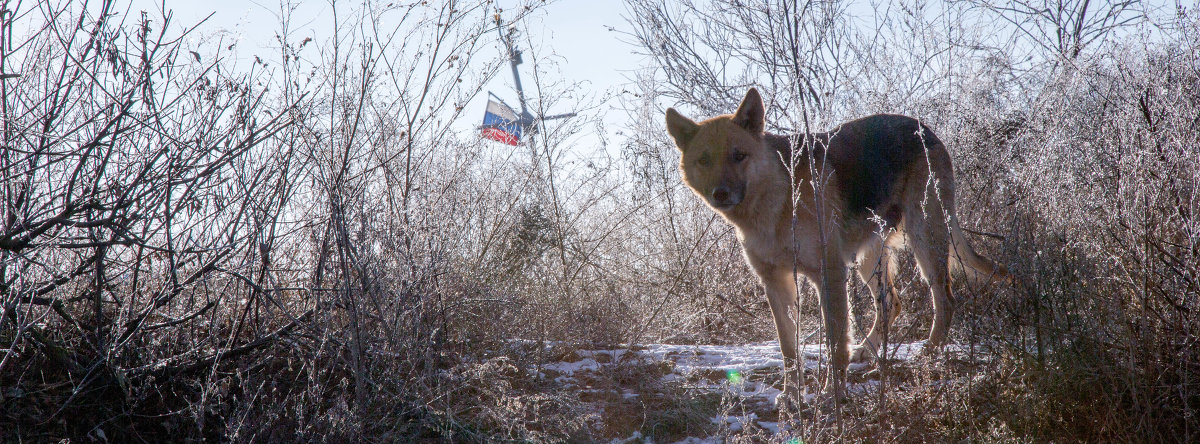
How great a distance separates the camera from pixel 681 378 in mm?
3943

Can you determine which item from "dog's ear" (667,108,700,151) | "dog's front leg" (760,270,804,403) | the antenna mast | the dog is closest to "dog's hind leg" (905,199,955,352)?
the dog

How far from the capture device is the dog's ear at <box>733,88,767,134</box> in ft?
13.9

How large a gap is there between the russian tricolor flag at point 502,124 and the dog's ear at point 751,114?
2.00 metres

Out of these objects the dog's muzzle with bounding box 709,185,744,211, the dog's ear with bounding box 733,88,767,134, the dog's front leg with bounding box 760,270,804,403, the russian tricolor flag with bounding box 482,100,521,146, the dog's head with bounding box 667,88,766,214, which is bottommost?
the dog's front leg with bounding box 760,270,804,403

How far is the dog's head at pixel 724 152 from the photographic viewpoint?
4.18 metres

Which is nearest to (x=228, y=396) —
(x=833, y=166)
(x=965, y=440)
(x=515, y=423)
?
(x=515, y=423)

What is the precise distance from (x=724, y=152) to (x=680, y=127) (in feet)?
1.31

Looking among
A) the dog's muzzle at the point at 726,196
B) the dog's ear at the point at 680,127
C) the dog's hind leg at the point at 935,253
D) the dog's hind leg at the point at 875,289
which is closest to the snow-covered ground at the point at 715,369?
Result: the dog's hind leg at the point at 875,289

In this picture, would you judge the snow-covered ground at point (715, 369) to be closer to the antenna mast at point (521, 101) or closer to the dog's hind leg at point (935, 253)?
the dog's hind leg at point (935, 253)

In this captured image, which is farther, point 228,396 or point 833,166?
point 833,166

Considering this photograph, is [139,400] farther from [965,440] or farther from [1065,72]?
[1065,72]

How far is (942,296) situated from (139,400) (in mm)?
4333

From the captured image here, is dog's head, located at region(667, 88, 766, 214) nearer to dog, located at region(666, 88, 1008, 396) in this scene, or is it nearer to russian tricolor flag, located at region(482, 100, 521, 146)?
dog, located at region(666, 88, 1008, 396)

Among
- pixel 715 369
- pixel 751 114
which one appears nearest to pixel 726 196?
pixel 751 114
